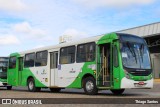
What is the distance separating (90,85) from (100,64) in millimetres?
1228

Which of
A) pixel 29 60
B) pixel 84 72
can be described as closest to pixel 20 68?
pixel 29 60

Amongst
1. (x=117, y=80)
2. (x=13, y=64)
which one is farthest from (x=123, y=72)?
(x=13, y=64)

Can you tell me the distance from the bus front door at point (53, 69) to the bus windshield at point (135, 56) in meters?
5.70

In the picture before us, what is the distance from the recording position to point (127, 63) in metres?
16.5

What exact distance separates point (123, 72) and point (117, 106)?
4242mm

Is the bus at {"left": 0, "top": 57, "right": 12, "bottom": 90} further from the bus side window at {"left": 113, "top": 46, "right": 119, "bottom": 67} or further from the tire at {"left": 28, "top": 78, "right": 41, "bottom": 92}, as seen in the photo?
the bus side window at {"left": 113, "top": 46, "right": 119, "bottom": 67}

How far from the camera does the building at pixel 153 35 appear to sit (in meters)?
41.3

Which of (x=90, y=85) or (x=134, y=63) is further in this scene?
(x=90, y=85)

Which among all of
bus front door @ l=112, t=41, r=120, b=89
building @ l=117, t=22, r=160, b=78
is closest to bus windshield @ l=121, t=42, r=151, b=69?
bus front door @ l=112, t=41, r=120, b=89

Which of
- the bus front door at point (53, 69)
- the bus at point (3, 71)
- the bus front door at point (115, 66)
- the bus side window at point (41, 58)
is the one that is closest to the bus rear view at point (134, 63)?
the bus front door at point (115, 66)

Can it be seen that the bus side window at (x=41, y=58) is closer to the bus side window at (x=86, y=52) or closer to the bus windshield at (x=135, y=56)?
the bus side window at (x=86, y=52)

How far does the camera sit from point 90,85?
58.6 ft

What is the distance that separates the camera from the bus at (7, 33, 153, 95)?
54.1 ft

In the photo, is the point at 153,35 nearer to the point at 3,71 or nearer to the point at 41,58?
the point at 3,71
